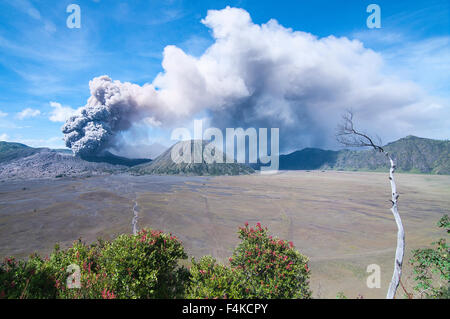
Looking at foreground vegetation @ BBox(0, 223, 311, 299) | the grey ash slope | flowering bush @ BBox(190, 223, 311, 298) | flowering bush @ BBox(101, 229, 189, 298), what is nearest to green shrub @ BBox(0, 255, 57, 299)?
foreground vegetation @ BBox(0, 223, 311, 299)

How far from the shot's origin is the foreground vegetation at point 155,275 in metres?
7.89

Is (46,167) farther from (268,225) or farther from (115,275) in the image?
(115,275)

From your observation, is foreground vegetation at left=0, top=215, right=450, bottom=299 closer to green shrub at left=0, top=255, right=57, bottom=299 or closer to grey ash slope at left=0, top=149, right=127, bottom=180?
green shrub at left=0, top=255, right=57, bottom=299

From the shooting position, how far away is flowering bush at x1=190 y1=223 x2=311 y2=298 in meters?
7.93

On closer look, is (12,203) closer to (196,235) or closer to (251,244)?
(196,235)

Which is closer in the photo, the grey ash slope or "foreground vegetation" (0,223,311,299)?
"foreground vegetation" (0,223,311,299)

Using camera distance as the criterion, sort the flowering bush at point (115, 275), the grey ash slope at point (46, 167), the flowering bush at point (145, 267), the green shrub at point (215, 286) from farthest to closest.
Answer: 1. the grey ash slope at point (46, 167)
2. the flowering bush at point (145, 267)
3. the flowering bush at point (115, 275)
4. the green shrub at point (215, 286)

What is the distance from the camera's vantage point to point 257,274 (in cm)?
960

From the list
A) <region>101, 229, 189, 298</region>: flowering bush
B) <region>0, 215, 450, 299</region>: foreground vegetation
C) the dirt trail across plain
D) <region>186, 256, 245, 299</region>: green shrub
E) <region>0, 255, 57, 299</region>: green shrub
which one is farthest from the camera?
the dirt trail across plain

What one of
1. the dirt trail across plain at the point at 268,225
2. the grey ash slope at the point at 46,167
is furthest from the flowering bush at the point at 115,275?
the grey ash slope at the point at 46,167

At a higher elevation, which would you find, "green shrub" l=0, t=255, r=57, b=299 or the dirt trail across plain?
"green shrub" l=0, t=255, r=57, b=299

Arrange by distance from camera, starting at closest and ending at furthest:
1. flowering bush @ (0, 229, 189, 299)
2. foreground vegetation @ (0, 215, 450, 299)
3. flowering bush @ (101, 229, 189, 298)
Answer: flowering bush @ (0, 229, 189, 299) → foreground vegetation @ (0, 215, 450, 299) → flowering bush @ (101, 229, 189, 298)

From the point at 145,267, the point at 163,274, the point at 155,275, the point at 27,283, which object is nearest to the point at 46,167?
the point at 27,283

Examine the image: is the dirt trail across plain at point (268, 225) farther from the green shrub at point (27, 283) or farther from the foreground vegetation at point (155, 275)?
the green shrub at point (27, 283)
